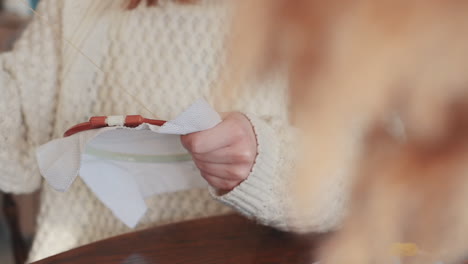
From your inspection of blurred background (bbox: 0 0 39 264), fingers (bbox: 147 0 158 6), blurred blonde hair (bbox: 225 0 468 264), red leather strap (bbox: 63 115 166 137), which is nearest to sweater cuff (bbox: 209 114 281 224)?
red leather strap (bbox: 63 115 166 137)

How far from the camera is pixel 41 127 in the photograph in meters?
0.73

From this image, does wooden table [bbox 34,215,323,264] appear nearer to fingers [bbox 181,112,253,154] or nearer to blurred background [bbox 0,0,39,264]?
fingers [bbox 181,112,253,154]

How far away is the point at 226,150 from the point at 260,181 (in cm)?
6

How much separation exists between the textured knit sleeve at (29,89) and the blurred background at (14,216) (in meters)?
0.46

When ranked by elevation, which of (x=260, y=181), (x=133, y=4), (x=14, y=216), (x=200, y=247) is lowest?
(x=14, y=216)

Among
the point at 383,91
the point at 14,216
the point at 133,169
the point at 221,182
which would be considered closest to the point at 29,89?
the point at 133,169

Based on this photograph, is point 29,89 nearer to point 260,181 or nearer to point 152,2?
point 152,2

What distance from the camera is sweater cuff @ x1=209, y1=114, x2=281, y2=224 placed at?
1.74ft

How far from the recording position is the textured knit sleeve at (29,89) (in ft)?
2.29

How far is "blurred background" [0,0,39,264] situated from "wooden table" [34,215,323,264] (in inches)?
25.1

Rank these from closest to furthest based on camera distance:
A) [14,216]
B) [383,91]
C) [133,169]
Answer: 1. [383,91]
2. [133,169]
3. [14,216]

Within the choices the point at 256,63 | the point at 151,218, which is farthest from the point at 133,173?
the point at 256,63

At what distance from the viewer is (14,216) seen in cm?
117

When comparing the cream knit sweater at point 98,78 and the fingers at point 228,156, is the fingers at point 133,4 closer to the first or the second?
the cream knit sweater at point 98,78
